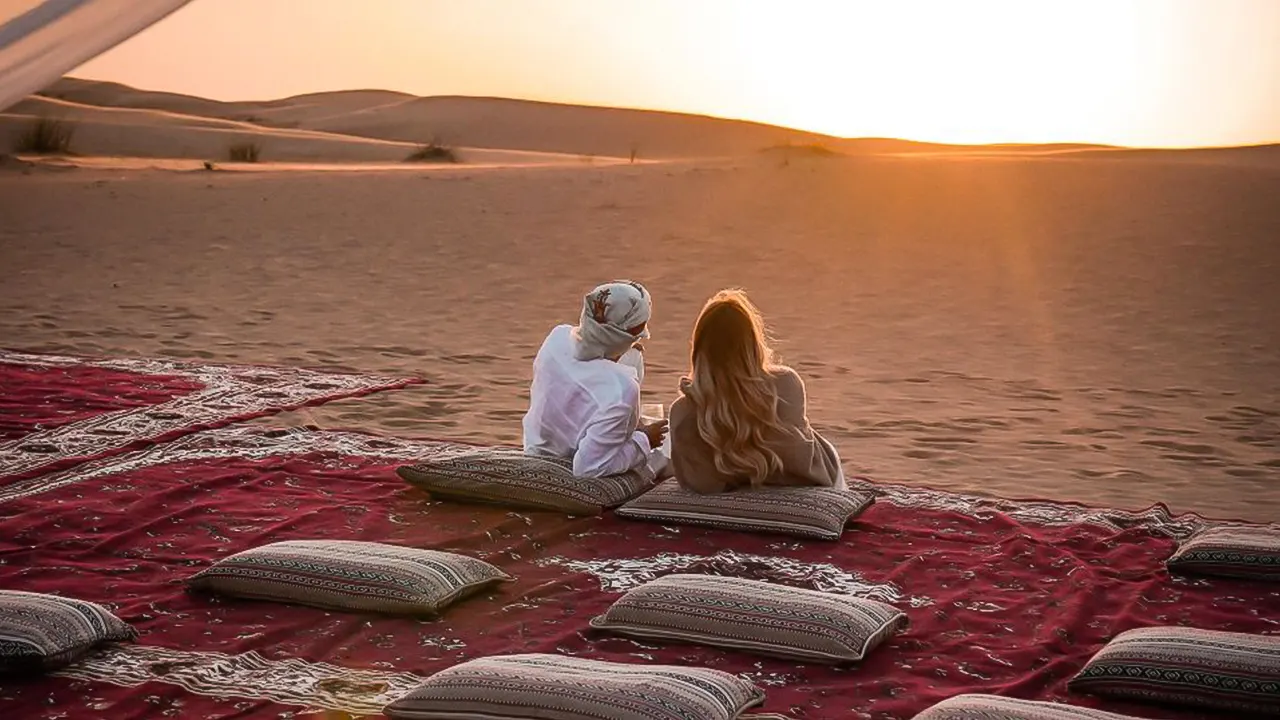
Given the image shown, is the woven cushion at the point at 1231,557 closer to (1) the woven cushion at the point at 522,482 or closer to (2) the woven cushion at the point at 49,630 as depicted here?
(1) the woven cushion at the point at 522,482

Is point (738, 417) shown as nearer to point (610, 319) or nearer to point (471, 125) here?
point (610, 319)

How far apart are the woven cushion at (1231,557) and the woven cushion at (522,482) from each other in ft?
6.70

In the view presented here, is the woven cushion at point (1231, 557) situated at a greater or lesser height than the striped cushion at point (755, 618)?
greater

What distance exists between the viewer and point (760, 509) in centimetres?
589

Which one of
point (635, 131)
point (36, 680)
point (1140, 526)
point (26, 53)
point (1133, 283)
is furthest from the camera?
point (635, 131)

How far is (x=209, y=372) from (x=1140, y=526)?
5.72 m

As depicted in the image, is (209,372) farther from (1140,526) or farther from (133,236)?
(133,236)

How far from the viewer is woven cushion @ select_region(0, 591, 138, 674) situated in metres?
4.11

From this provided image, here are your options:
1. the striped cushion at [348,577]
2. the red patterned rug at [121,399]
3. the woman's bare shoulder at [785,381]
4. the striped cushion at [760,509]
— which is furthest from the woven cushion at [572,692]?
the red patterned rug at [121,399]

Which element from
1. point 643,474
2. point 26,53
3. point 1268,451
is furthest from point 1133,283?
point 26,53

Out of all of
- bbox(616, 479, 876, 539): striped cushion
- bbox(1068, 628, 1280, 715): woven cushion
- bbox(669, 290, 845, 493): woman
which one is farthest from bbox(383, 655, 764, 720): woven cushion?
bbox(669, 290, 845, 493): woman

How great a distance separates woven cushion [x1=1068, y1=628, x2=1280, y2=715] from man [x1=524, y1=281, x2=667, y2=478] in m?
2.39

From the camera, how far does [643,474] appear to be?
641cm

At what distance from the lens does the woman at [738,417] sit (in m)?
5.79
